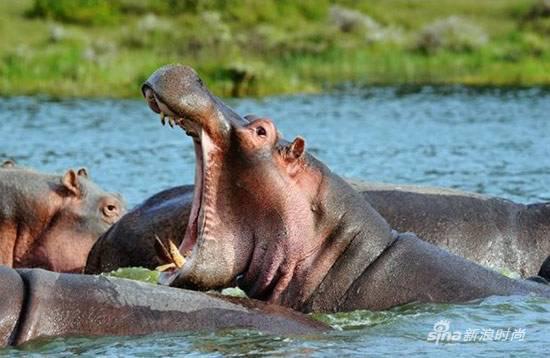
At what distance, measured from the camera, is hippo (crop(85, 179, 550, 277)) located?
419 inches

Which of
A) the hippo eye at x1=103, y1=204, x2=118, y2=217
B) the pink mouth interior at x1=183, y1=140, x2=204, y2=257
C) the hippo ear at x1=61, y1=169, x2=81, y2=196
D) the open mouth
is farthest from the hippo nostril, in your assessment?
the hippo eye at x1=103, y1=204, x2=118, y2=217

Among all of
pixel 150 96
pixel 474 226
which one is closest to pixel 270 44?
pixel 474 226

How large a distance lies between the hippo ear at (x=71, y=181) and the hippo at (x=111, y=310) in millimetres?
3438

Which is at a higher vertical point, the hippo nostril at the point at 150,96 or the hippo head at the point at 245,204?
the hippo nostril at the point at 150,96

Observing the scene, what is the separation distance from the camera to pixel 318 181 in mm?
8531

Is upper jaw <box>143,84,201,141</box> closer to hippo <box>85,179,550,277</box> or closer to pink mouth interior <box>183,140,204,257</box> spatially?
pink mouth interior <box>183,140,204,257</box>

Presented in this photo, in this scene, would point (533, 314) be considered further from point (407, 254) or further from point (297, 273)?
point (297, 273)

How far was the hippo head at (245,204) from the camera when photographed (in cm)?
823

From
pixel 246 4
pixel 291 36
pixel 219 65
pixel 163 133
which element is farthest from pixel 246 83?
pixel 246 4

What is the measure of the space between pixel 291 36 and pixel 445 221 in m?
32.7

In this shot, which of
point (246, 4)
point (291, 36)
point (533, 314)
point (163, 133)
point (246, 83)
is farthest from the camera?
point (246, 4)

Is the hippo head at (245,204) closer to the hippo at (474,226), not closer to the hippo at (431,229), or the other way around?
the hippo at (431,229)

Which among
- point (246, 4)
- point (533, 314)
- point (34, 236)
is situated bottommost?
point (246, 4)

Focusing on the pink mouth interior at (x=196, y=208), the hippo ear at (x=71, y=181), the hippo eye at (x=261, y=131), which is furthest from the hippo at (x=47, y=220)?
the hippo eye at (x=261, y=131)
